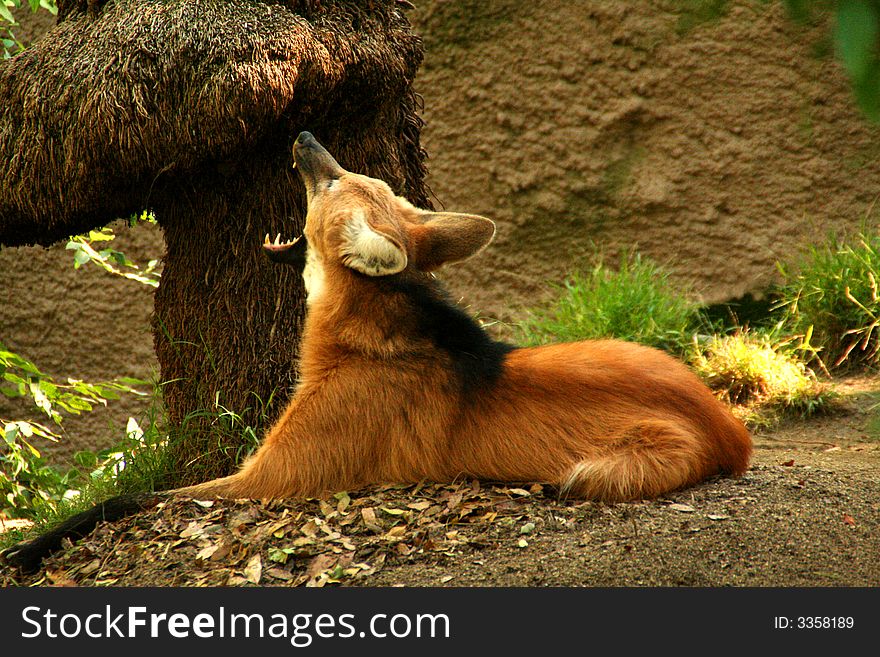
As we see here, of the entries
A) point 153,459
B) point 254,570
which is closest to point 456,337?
point 254,570

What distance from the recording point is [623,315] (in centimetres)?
611

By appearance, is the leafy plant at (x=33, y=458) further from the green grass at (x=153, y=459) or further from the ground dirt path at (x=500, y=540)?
the ground dirt path at (x=500, y=540)

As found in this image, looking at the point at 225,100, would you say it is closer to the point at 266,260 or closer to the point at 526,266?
the point at 266,260

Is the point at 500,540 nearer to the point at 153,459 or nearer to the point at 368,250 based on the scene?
the point at 368,250

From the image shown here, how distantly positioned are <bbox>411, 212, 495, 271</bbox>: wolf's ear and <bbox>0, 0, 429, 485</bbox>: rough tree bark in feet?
2.21

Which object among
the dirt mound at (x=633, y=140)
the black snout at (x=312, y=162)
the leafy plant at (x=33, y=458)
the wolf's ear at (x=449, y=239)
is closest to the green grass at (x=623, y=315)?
the dirt mound at (x=633, y=140)

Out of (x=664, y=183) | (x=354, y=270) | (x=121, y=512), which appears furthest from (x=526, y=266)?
(x=121, y=512)

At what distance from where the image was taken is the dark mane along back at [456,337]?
3.52 metres

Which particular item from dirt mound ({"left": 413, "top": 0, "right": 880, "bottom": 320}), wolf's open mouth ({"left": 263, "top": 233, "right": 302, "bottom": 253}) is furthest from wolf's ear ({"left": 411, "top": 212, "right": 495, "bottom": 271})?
dirt mound ({"left": 413, "top": 0, "right": 880, "bottom": 320})

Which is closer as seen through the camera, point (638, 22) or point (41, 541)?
point (41, 541)

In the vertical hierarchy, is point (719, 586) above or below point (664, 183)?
below

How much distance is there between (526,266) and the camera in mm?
7680

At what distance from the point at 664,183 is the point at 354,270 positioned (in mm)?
4444

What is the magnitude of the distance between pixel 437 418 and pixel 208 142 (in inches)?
61.3
